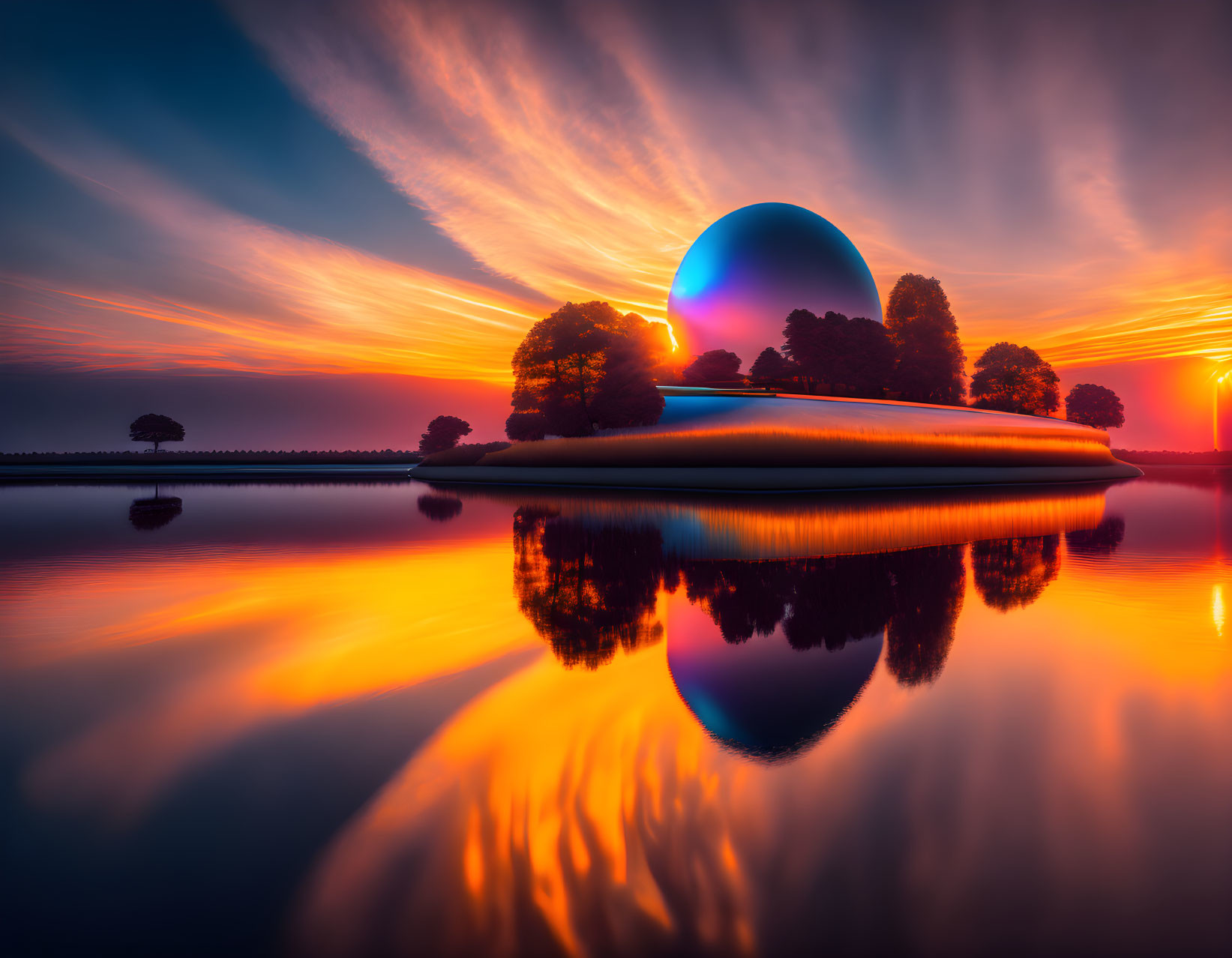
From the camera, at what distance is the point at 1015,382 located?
6825 centimetres

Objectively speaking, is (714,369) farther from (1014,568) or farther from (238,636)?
(238,636)

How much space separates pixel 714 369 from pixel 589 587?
41885 millimetres

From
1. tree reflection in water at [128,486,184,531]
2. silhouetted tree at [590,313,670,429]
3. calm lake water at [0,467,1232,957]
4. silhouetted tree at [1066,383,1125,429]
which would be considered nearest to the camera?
calm lake water at [0,467,1232,957]

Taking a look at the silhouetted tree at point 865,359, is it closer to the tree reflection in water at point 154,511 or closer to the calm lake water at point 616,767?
the calm lake water at point 616,767

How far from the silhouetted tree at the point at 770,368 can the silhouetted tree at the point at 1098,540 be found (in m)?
30.4

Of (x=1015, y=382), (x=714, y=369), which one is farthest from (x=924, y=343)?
(x=714, y=369)

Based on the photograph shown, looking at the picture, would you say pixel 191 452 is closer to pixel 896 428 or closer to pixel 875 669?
pixel 896 428

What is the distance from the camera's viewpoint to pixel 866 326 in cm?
5022

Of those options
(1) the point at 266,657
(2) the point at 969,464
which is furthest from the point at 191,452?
(1) the point at 266,657

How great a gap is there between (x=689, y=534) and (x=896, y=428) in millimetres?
27519

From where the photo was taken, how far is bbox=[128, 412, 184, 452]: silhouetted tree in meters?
80.8

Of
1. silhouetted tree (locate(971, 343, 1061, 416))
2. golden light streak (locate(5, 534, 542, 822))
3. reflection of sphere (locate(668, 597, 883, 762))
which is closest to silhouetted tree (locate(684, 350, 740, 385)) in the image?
silhouetted tree (locate(971, 343, 1061, 416))

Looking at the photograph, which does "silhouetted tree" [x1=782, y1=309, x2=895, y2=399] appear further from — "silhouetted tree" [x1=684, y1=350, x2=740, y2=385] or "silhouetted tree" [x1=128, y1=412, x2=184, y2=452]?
"silhouetted tree" [x1=128, y1=412, x2=184, y2=452]

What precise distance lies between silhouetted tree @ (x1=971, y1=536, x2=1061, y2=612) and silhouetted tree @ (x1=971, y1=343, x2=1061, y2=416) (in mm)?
57654
